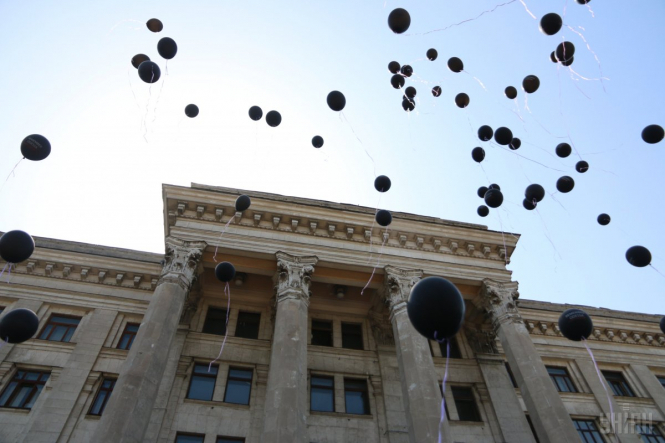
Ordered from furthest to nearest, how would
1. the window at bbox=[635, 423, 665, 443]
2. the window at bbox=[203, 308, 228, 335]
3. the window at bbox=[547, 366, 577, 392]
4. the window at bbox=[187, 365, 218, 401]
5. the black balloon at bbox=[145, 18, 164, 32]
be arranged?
the window at bbox=[547, 366, 577, 392] → the window at bbox=[635, 423, 665, 443] → the window at bbox=[203, 308, 228, 335] → the window at bbox=[187, 365, 218, 401] → the black balloon at bbox=[145, 18, 164, 32]

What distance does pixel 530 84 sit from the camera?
12.4 m

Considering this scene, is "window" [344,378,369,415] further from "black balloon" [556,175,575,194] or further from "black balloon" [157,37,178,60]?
"black balloon" [157,37,178,60]

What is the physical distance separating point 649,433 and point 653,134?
17.0 m

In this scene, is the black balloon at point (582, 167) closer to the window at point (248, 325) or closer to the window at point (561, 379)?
the window at point (561, 379)

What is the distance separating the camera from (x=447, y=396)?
18.9 meters

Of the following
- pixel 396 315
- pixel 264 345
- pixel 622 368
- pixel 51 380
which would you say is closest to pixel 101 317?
pixel 51 380

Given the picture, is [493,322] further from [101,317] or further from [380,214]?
[101,317]

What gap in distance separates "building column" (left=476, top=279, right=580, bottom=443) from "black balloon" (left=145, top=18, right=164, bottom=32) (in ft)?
56.5

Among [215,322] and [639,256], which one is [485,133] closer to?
[639,256]

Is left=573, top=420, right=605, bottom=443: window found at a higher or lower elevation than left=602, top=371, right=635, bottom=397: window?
lower

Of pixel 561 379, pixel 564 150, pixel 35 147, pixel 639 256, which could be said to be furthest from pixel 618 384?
pixel 35 147

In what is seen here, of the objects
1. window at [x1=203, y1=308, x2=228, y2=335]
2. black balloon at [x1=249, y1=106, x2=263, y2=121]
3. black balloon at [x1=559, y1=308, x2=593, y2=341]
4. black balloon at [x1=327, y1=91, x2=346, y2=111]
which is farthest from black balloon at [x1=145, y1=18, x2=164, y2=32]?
black balloon at [x1=559, y1=308, x2=593, y2=341]

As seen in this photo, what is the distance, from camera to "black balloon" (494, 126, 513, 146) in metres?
13.0

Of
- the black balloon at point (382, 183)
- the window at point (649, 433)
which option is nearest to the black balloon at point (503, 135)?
the black balloon at point (382, 183)
